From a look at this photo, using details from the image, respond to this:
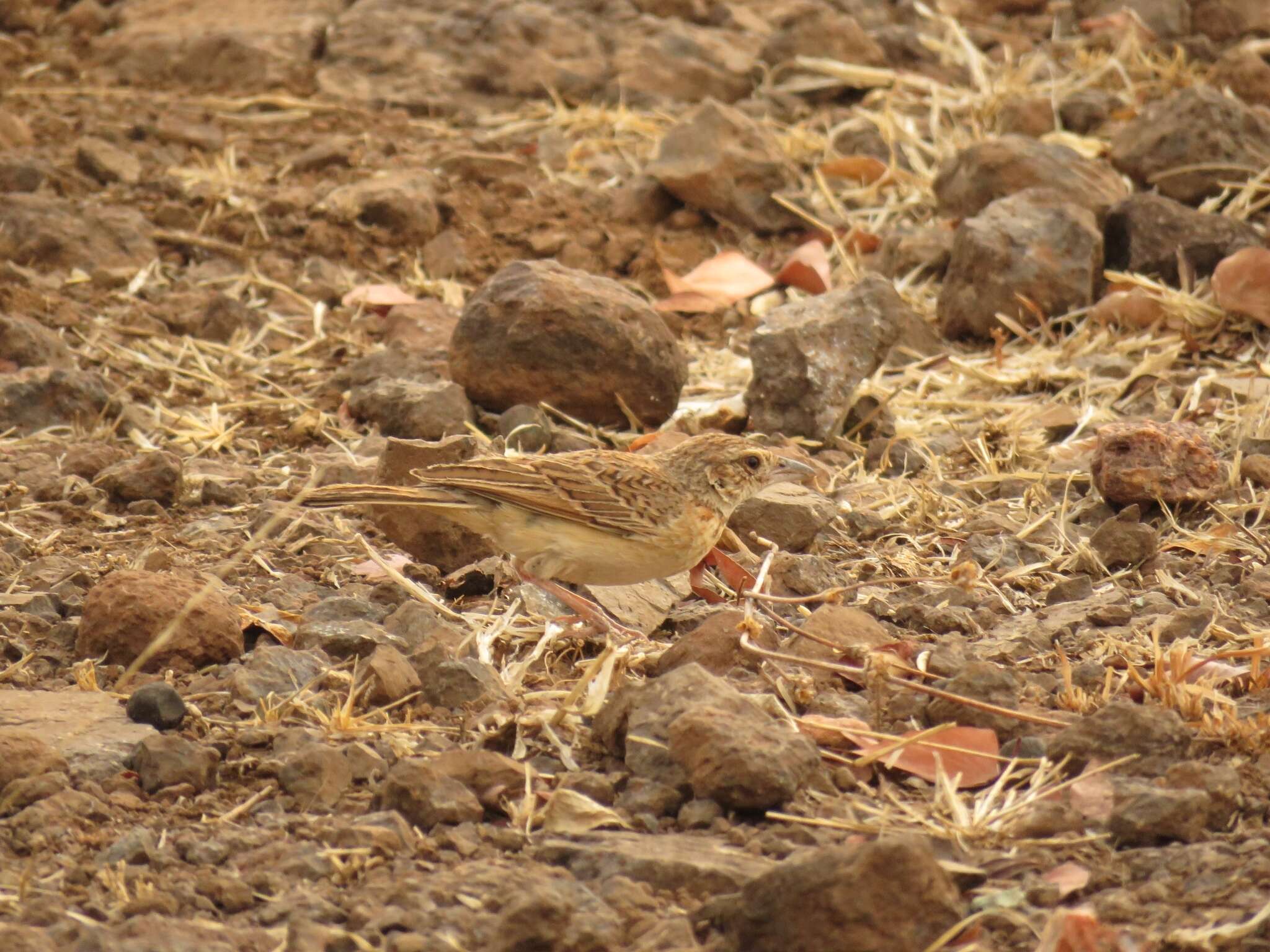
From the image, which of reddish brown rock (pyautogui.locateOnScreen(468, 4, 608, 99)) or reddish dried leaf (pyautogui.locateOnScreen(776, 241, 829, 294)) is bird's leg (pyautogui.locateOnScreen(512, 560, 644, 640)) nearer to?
reddish dried leaf (pyautogui.locateOnScreen(776, 241, 829, 294))

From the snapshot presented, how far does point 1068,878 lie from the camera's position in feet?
12.3

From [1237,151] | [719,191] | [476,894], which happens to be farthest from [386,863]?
[1237,151]

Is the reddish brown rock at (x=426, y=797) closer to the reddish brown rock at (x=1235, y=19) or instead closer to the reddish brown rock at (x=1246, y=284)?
the reddish brown rock at (x=1246, y=284)

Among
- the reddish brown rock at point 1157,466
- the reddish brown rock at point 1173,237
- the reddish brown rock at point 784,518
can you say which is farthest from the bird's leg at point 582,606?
the reddish brown rock at point 1173,237

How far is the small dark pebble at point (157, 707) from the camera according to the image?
453cm

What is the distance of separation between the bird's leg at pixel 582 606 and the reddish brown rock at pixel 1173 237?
4256 mm

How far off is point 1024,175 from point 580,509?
458 cm

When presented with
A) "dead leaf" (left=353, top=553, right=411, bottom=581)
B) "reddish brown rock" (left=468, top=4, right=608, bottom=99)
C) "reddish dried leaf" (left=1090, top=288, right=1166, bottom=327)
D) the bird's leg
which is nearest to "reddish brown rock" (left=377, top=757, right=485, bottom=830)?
the bird's leg

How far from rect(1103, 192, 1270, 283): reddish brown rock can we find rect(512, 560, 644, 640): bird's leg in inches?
168

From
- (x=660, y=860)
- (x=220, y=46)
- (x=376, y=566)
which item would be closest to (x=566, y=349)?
(x=376, y=566)

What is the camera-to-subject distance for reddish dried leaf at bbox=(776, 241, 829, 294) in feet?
30.1

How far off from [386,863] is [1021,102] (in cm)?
800

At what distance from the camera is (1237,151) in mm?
9352

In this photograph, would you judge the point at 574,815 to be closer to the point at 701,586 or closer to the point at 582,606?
the point at 582,606
